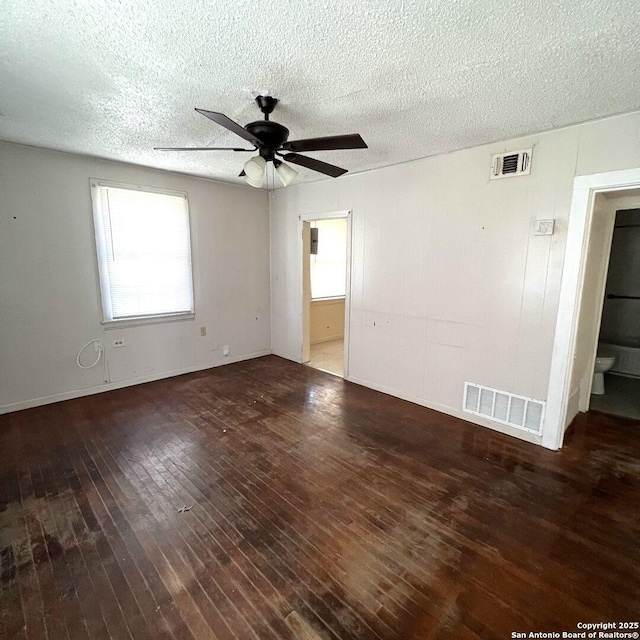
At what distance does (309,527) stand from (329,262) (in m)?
5.28

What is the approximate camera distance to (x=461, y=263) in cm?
318

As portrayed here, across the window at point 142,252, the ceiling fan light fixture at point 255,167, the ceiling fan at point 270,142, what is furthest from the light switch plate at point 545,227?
the window at point 142,252

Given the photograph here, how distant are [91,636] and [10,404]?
3.06 meters

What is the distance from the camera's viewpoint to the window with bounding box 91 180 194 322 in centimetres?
376

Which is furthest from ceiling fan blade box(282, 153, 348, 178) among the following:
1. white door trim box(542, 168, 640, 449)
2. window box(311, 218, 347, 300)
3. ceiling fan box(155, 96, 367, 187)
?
window box(311, 218, 347, 300)

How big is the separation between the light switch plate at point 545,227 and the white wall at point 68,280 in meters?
3.84

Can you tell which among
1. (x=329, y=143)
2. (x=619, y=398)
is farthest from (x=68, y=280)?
(x=619, y=398)

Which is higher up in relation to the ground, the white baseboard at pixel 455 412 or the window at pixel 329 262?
the window at pixel 329 262

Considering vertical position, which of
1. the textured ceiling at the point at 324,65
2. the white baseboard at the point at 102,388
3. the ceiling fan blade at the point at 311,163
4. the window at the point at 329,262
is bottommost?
the white baseboard at the point at 102,388

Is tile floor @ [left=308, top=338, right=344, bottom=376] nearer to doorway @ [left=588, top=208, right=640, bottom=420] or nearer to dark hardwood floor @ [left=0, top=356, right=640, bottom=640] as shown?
dark hardwood floor @ [left=0, top=356, right=640, bottom=640]

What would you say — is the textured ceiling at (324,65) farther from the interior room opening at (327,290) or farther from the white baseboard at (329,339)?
the white baseboard at (329,339)

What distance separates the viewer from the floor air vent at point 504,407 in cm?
284

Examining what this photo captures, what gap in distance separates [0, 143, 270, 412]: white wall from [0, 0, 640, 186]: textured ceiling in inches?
27.5

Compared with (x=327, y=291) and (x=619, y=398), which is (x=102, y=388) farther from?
(x=619, y=398)
